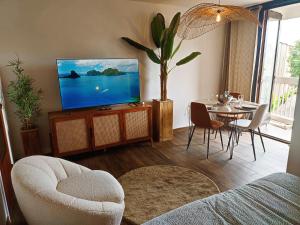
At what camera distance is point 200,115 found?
3049 mm

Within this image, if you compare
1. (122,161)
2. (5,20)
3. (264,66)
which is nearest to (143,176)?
(122,161)

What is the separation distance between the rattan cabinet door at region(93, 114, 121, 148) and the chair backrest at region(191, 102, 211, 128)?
1150 millimetres

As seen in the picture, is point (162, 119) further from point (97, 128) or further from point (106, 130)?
point (97, 128)

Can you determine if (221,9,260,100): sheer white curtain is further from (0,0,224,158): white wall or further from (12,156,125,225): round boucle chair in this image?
(12,156,125,225): round boucle chair

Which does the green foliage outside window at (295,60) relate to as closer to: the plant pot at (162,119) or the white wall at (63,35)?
the white wall at (63,35)

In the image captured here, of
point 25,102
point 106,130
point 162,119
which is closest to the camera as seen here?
point 25,102

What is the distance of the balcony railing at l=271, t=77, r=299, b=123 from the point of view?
4.47 metres

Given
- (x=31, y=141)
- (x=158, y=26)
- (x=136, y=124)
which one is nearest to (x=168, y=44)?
(x=158, y=26)

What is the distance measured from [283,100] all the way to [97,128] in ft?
13.3

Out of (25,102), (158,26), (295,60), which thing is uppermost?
(158,26)

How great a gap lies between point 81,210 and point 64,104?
2.07 metres

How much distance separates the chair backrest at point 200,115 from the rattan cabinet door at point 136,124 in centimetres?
78

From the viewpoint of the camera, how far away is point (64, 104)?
2971 millimetres

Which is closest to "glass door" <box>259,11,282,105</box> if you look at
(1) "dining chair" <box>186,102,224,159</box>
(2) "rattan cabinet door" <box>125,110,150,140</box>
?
(1) "dining chair" <box>186,102,224,159</box>
